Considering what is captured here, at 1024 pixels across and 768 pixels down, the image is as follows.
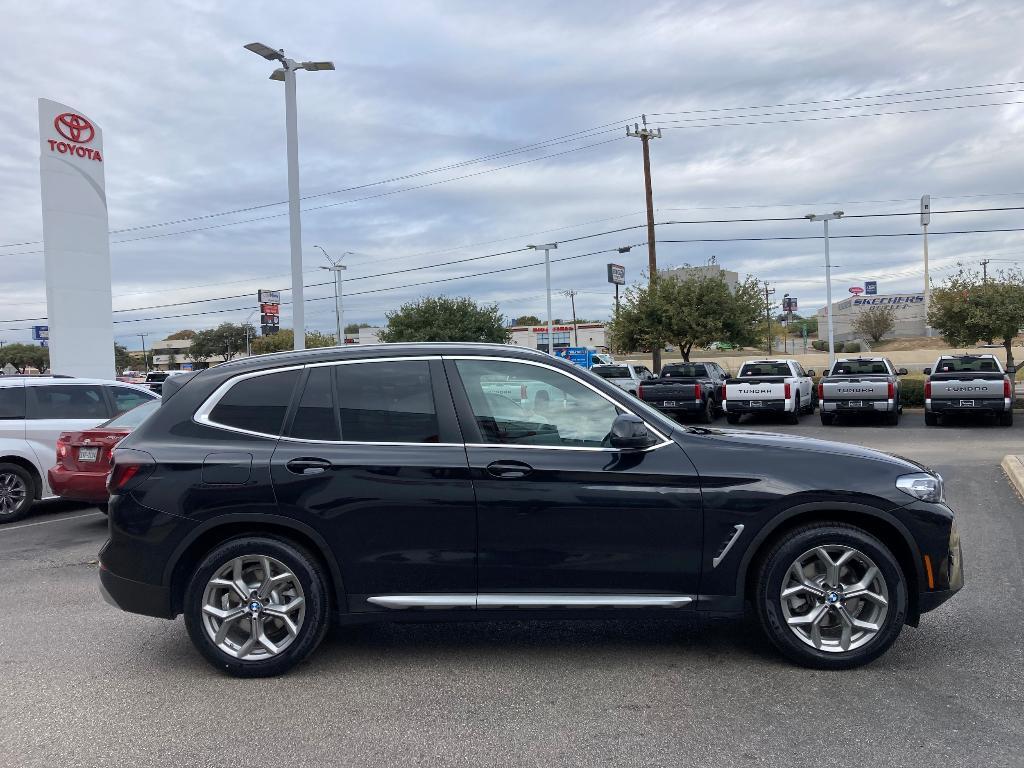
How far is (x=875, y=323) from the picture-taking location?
9112 centimetres

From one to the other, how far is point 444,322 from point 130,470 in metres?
42.2

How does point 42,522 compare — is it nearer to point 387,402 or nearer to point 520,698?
point 387,402

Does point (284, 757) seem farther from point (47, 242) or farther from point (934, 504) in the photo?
point (47, 242)

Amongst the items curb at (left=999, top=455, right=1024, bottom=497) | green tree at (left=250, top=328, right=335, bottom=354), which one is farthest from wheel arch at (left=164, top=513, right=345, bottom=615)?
green tree at (left=250, top=328, right=335, bottom=354)

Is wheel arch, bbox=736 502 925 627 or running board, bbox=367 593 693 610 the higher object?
wheel arch, bbox=736 502 925 627

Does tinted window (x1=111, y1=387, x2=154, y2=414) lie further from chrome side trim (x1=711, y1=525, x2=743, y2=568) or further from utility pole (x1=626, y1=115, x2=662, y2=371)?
utility pole (x1=626, y1=115, x2=662, y2=371)

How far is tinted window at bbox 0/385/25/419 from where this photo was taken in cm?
1039

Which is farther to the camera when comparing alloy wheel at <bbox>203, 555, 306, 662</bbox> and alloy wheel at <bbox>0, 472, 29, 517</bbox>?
Answer: alloy wheel at <bbox>0, 472, 29, 517</bbox>

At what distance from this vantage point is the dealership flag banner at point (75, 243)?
21.7 meters

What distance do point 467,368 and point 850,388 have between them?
665 inches

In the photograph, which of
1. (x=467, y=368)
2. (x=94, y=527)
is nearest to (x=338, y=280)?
(x=94, y=527)

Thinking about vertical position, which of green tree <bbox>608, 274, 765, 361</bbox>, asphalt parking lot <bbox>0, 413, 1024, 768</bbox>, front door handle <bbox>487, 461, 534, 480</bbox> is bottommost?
asphalt parking lot <bbox>0, 413, 1024, 768</bbox>

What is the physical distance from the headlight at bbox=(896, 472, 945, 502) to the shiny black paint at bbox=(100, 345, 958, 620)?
44mm

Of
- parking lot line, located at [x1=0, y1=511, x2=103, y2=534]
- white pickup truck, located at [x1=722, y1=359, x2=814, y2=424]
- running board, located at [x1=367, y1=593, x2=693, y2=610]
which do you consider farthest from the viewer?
white pickup truck, located at [x1=722, y1=359, x2=814, y2=424]
